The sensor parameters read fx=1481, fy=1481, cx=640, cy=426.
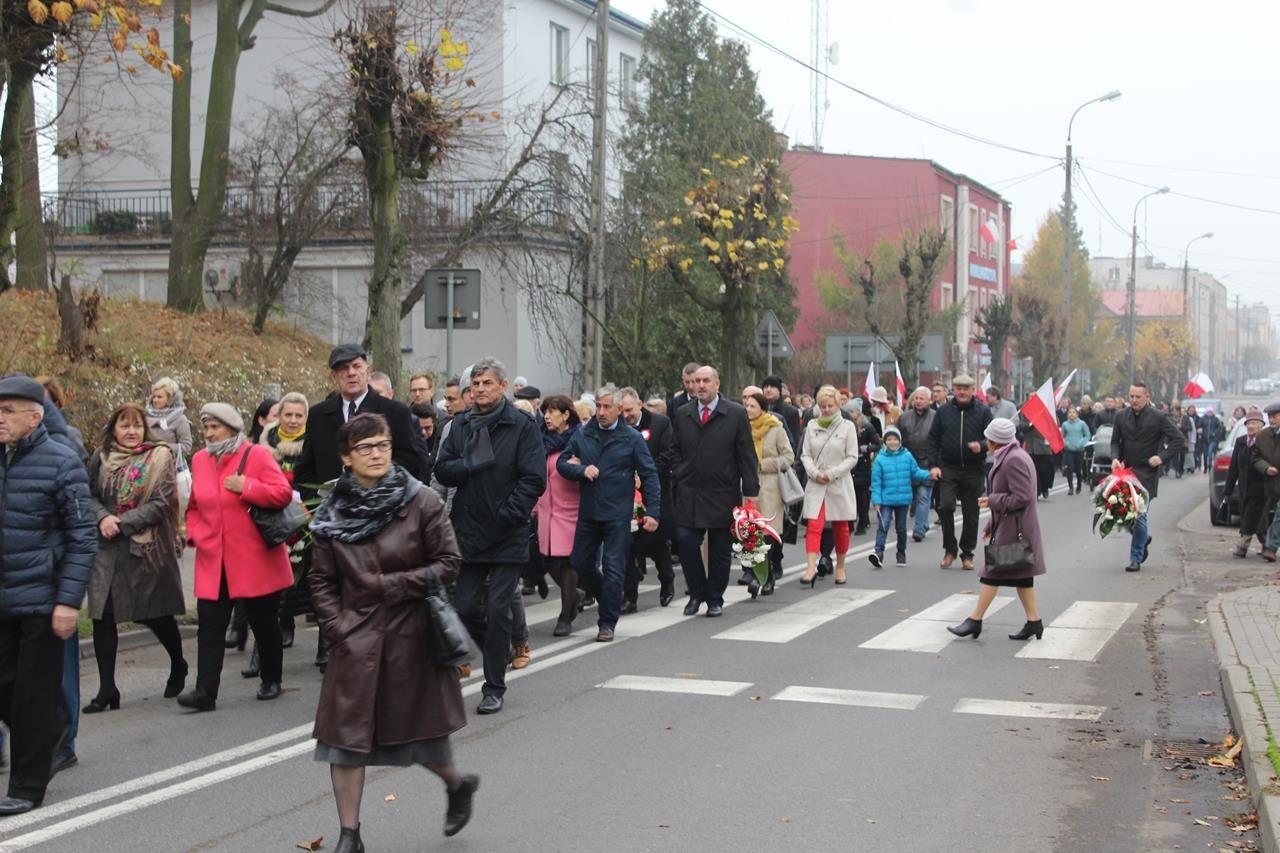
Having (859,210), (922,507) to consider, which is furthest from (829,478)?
(859,210)

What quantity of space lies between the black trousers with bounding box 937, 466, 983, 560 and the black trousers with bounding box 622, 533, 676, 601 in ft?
12.9

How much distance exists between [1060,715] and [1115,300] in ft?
460

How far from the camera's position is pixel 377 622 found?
557cm

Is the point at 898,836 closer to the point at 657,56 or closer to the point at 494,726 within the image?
the point at 494,726

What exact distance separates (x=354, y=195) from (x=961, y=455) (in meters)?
14.7

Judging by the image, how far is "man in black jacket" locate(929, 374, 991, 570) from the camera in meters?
15.5

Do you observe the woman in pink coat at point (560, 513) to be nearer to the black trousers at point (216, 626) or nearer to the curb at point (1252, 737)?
the black trousers at point (216, 626)

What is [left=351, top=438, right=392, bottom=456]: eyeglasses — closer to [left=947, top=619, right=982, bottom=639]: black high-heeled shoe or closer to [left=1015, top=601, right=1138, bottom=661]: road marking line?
[left=1015, top=601, right=1138, bottom=661]: road marking line

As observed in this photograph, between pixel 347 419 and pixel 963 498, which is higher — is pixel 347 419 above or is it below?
above

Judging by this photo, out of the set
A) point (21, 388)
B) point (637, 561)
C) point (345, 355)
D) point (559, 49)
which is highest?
point (559, 49)

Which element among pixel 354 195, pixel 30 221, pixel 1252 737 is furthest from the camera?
pixel 354 195

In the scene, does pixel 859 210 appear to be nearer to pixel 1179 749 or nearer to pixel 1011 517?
pixel 1011 517

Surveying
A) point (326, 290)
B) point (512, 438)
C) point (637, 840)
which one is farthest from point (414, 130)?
point (326, 290)

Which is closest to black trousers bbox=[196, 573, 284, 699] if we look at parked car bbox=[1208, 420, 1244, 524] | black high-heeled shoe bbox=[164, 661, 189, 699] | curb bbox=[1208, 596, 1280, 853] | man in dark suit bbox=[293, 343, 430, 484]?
black high-heeled shoe bbox=[164, 661, 189, 699]
